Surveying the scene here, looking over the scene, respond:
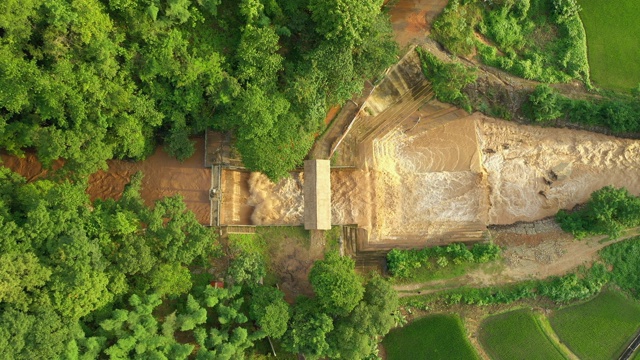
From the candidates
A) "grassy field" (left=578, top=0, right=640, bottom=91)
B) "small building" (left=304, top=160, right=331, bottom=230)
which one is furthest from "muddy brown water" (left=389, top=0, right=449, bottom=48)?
"grassy field" (left=578, top=0, right=640, bottom=91)

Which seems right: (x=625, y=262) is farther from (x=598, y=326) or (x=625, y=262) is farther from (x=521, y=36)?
(x=521, y=36)

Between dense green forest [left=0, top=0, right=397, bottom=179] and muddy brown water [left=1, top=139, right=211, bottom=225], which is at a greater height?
dense green forest [left=0, top=0, right=397, bottom=179]

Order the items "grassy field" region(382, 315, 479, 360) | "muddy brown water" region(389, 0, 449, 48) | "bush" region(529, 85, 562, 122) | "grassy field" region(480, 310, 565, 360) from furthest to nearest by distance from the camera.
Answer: "muddy brown water" region(389, 0, 449, 48) < "bush" region(529, 85, 562, 122) < "grassy field" region(480, 310, 565, 360) < "grassy field" region(382, 315, 479, 360)

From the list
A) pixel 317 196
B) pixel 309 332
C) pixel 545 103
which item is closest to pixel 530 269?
pixel 545 103

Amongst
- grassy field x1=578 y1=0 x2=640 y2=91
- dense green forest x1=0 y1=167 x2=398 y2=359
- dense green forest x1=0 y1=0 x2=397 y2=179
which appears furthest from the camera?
grassy field x1=578 y1=0 x2=640 y2=91

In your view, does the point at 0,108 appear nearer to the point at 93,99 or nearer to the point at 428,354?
the point at 93,99

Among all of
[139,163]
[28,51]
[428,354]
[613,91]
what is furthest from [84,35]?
[613,91]

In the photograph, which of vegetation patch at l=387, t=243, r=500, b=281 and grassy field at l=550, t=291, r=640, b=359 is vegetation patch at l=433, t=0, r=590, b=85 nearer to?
vegetation patch at l=387, t=243, r=500, b=281

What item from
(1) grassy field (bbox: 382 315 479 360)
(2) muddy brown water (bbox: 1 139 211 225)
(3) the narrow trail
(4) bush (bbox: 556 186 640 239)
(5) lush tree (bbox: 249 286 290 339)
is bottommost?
(1) grassy field (bbox: 382 315 479 360)

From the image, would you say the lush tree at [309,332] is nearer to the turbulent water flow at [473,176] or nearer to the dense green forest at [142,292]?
the dense green forest at [142,292]
